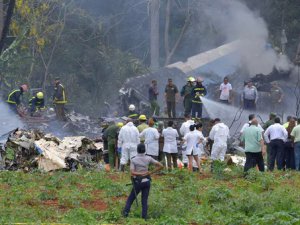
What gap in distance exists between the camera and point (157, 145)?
25984 millimetres

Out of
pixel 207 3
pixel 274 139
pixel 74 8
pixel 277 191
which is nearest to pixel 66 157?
pixel 274 139

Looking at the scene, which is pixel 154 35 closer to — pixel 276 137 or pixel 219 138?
pixel 219 138

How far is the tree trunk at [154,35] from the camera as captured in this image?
164 ft

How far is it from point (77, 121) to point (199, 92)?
6.74 meters

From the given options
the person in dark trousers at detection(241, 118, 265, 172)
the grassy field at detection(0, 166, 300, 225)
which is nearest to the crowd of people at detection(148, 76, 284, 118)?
the grassy field at detection(0, 166, 300, 225)

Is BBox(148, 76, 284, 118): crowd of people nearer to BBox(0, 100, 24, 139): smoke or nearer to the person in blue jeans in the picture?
BBox(0, 100, 24, 139): smoke

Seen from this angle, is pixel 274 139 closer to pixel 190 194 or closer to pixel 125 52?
pixel 190 194

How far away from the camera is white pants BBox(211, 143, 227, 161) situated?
26344 millimetres

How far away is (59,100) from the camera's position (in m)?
36.1

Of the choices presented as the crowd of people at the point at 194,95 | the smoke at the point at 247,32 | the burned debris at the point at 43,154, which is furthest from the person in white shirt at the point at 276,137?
the smoke at the point at 247,32

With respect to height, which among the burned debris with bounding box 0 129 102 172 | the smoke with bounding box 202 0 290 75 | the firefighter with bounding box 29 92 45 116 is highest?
the smoke with bounding box 202 0 290 75

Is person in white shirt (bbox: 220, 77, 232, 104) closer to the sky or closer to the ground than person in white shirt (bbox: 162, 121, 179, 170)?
closer to the sky

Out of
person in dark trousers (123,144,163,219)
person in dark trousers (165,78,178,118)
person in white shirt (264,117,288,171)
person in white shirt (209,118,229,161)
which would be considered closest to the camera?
person in dark trousers (123,144,163,219)

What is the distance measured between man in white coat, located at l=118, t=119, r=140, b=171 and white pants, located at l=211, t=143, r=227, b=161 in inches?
87.5
